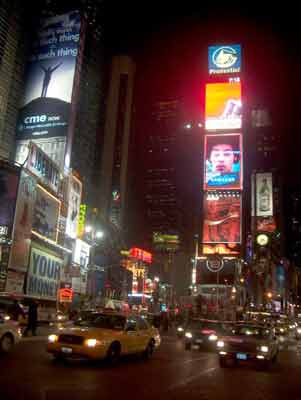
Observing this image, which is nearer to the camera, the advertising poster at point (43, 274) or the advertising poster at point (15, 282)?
the advertising poster at point (15, 282)

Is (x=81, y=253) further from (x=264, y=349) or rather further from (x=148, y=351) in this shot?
(x=264, y=349)

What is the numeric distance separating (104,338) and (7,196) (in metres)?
24.0

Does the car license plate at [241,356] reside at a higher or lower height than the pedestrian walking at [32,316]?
lower

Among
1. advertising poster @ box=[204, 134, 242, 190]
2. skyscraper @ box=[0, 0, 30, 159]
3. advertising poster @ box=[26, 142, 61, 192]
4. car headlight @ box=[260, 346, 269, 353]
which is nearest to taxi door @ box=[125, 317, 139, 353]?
car headlight @ box=[260, 346, 269, 353]

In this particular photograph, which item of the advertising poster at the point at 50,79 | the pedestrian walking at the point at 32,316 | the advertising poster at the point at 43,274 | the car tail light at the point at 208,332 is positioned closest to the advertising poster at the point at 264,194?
the advertising poster at the point at 50,79

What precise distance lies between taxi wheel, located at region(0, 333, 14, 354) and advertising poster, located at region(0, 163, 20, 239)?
20679 mm

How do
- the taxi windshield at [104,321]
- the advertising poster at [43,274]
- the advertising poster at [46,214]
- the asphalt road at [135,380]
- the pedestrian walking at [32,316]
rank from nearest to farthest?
the asphalt road at [135,380]
the taxi windshield at [104,321]
the pedestrian walking at [32,316]
the advertising poster at [43,274]
the advertising poster at [46,214]

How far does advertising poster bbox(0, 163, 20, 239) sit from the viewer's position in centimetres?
3412

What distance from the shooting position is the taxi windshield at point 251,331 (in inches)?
652

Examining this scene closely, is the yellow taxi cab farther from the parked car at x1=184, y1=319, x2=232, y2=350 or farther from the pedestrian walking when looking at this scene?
the pedestrian walking

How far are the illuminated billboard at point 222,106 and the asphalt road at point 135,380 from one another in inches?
2601

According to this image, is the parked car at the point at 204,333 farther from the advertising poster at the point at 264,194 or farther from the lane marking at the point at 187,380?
the advertising poster at the point at 264,194

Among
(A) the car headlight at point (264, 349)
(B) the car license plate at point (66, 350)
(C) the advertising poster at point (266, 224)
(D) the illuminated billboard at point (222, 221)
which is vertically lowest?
(B) the car license plate at point (66, 350)

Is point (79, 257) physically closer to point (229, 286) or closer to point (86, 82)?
point (86, 82)
